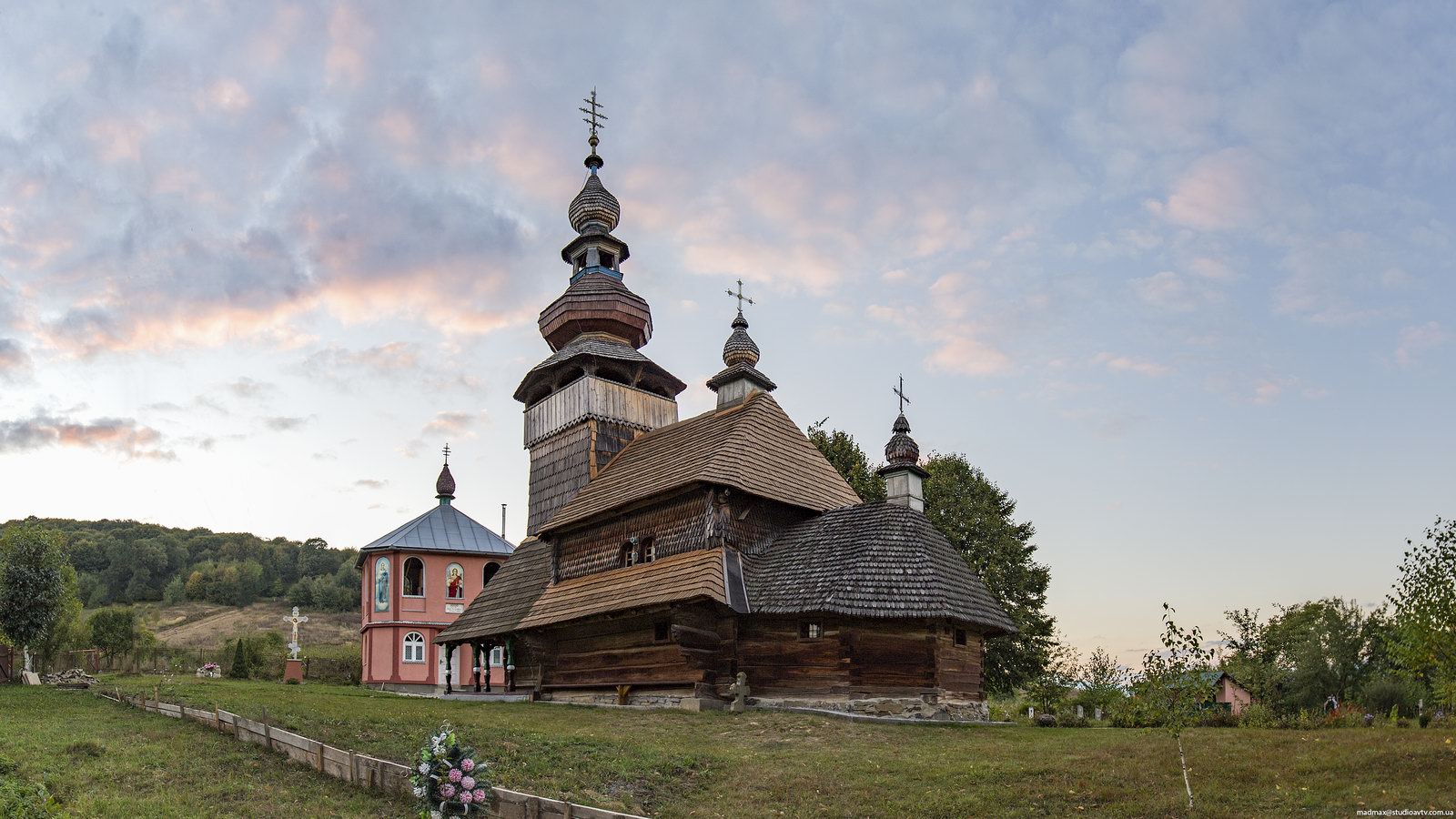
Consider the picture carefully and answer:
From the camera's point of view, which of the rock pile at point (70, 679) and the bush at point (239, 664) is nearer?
the rock pile at point (70, 679)

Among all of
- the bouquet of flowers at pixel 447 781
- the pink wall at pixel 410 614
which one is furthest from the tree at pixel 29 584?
the bouquet of flowers at pixel 447 781

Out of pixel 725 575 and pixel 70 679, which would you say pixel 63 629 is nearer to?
pixel 70 679

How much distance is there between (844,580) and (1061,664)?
18646 mm

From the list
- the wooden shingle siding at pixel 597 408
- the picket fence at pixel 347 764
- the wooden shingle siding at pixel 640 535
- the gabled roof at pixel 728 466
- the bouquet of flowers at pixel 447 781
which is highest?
the wooden shingle siding at pixel 597 408

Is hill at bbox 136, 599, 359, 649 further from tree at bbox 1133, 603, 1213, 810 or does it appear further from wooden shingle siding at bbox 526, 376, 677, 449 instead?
tree at bbox 1133, 603, 1213, 810

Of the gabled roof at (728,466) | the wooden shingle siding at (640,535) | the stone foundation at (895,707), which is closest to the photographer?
the stone foundation at (895,707)

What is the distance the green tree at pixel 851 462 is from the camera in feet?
122

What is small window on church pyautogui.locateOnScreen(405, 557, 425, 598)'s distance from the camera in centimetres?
3853

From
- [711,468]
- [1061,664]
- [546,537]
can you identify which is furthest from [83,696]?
[1061,664]

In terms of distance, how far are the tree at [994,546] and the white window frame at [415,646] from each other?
16180 millimetres

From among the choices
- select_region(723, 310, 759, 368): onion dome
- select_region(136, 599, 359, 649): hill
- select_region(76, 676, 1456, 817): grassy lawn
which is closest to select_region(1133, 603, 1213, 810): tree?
select_region(76, 676, 1456, 817): grassy lawn

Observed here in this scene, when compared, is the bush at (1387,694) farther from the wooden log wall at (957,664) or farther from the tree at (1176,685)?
the tree at (1176,685)

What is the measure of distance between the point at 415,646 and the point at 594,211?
17.0 m

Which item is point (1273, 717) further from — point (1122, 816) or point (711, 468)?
point (711, 468)
